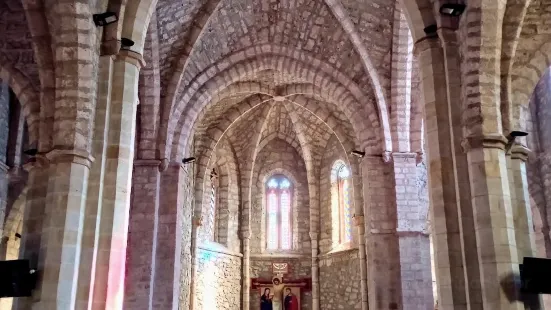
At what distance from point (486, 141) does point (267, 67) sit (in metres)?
8.69

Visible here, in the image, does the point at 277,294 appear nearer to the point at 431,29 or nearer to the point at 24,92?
the point at 24,92

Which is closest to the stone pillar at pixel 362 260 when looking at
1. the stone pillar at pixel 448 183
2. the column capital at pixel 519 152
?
the stone pillar at pixel 448 183

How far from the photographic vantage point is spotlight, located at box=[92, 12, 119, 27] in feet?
27.7

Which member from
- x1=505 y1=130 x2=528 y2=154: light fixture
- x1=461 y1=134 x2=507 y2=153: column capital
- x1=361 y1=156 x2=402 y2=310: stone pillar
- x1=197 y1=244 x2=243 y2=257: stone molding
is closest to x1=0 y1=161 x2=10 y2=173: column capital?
x1=197 y1=244 x2=243 y2=257: stone molding

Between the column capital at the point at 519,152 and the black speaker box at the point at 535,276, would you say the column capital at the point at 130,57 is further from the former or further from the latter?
the black speaker box at the point at 535,276

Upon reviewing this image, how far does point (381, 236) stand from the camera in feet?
45.8

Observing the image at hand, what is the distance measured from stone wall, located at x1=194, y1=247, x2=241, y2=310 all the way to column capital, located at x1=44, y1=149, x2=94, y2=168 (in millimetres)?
10644

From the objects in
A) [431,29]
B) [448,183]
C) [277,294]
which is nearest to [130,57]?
[431,29]

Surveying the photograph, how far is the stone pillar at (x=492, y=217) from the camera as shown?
738 centimetres

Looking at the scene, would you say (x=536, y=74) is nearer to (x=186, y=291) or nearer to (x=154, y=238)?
(x=154, y=238)

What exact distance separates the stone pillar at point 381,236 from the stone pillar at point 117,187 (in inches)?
285

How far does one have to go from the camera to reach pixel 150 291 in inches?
510

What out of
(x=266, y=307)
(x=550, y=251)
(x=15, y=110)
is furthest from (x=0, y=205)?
(x=550, y=251)

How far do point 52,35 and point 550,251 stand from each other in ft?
39.2
